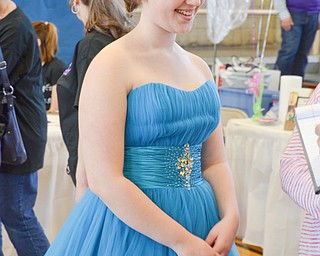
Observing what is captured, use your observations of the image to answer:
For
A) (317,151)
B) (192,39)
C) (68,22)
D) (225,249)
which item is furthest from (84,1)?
(192,39)

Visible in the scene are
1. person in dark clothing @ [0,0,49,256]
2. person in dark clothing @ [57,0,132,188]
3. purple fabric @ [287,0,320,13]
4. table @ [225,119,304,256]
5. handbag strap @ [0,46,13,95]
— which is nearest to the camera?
person in dark clothing @ [57,0,132,188]

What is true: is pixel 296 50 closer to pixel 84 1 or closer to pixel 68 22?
pixel 68 22

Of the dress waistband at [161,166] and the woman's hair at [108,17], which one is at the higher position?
the woman's hair at [108,17]

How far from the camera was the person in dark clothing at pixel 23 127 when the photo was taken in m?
2.42

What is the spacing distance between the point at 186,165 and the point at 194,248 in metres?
0.20

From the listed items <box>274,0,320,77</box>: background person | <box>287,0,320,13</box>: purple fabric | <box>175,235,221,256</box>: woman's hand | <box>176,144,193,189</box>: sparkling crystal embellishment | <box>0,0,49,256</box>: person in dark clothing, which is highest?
<box>176,144,193,189</box>: sparkling crystal embellishment

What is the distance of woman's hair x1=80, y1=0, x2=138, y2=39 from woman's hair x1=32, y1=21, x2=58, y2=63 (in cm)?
215

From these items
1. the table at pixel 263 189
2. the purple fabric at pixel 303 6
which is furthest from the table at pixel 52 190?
the purple fabric at pixel 303 6

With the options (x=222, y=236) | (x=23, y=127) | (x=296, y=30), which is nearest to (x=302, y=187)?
(x=222, y=236)

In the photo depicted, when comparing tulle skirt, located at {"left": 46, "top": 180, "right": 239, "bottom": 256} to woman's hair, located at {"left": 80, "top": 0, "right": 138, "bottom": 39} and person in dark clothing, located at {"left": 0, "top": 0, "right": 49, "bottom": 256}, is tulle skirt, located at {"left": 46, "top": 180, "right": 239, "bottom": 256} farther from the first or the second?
person in dark clothing, located at {"left": 0, "top": 0, "right": 49, "bottom": 256}

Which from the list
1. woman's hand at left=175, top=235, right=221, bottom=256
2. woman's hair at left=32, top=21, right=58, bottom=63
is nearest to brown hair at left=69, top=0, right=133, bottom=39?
woman's hand at left=175, top=235, right=221, bottom=256

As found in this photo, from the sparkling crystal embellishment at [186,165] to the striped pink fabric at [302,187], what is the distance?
22 centimetres

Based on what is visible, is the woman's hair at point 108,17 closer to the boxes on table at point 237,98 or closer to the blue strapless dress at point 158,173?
the blue strapless dress at point 158,173

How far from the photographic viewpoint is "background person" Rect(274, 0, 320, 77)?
5867 millimetres
